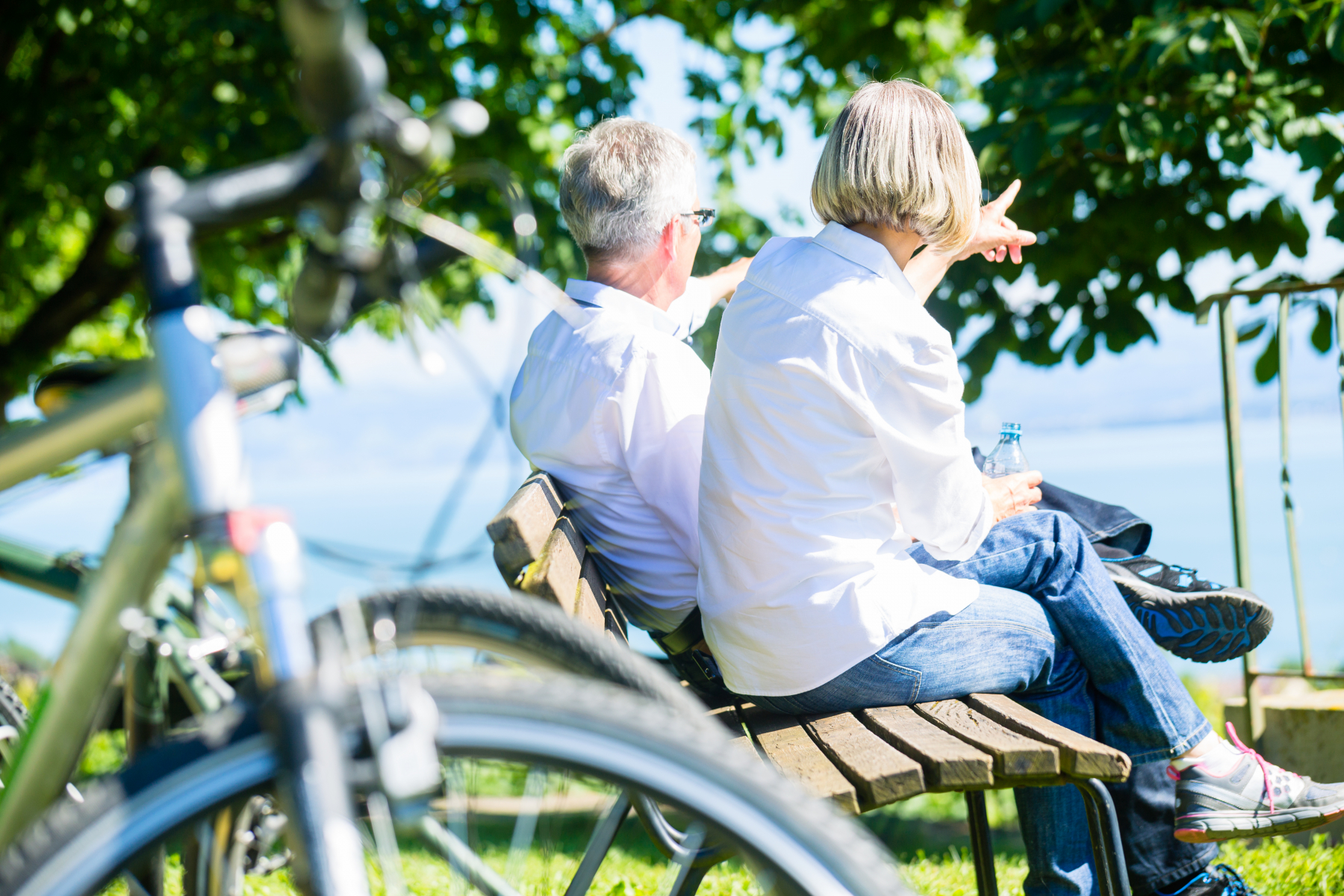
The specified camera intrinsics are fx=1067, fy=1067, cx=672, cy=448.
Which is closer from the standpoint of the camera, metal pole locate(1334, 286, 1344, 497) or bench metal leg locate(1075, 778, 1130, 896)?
bench metal leg locate(1075, 778, 1130, 896)

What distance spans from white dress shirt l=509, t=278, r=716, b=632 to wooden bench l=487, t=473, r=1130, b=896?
144 millimetres

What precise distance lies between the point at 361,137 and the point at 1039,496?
5.25 ft

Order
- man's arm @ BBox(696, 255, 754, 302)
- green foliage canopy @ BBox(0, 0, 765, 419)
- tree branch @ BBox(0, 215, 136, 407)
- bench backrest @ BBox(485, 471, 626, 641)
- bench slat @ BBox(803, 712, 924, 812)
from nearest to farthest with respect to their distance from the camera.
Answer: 1. bench slat @ BBox(803, 712, 924, 812)
2. bench backrest @ BBox(485, 471, 626, 641)
3. man's arm @ BBox(696, 255, 754, 302)
4. green foliage canopy @ BBox(0, 0, 765, 419)
5. tree branch @ BBox(0, 215, 136, 407)

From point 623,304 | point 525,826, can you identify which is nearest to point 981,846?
point 525,826

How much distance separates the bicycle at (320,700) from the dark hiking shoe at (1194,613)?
4.78ft

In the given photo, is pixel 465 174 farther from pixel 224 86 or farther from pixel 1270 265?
pixel 224 86

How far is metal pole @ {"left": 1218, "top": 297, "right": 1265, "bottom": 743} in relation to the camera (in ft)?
9.61

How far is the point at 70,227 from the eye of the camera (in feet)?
29.0

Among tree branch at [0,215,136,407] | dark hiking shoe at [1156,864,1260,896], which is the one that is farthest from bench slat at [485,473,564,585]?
tree branch at [0,215,136,407]

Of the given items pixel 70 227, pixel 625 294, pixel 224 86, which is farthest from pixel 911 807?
pixel 70 227

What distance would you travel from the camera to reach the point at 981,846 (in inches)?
80.9

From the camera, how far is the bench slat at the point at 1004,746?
4.68ft

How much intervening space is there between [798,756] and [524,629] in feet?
2.12

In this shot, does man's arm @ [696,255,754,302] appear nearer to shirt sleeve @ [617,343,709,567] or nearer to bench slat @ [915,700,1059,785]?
shirt sleeve @ [617,343,709,567]
